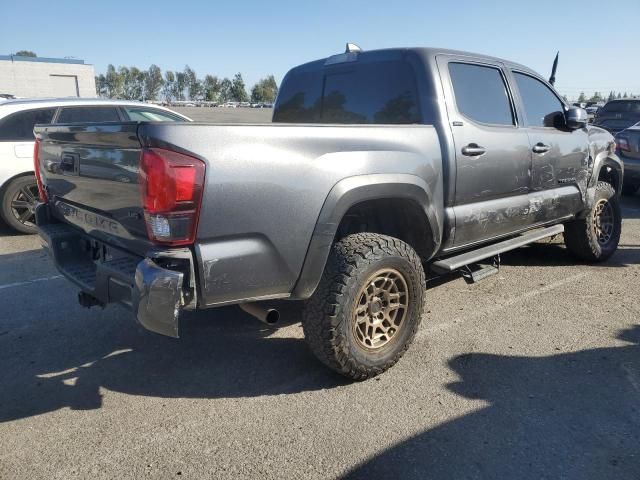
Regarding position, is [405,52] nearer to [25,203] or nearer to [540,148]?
[540,148]

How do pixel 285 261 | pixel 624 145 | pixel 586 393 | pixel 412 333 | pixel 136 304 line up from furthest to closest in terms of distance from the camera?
pixel 624 145 < pixel 412 333 < pixel 586 393 < pixel 285 261 < pixel 136 304

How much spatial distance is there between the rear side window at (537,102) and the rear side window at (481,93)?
327mm

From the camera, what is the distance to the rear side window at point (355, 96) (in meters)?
3.65

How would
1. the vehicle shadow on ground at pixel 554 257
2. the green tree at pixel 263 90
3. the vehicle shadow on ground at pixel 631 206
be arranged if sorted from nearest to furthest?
the vehicle shadow on ground at pixel 554 257
the vehicle shadow on ground at pixel 631 206
the green tree at pixel 263 90

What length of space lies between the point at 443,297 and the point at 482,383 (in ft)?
5.05

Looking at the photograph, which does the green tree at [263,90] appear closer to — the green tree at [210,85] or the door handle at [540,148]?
the green tree at [210,85]

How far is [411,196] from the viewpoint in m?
3.22

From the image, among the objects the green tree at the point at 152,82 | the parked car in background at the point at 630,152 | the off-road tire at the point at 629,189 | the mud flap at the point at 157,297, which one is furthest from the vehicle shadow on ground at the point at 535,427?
the green tree at the point at 152,82

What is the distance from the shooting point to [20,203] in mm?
6824

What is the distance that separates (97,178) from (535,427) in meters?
2.70

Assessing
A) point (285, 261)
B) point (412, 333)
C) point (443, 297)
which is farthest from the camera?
point (443, 297)

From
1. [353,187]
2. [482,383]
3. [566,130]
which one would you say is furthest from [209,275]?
[566,130]

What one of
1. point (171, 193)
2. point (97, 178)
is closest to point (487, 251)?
point (171, 193)

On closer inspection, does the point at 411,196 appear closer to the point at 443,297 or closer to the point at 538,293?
the point at 443,297
